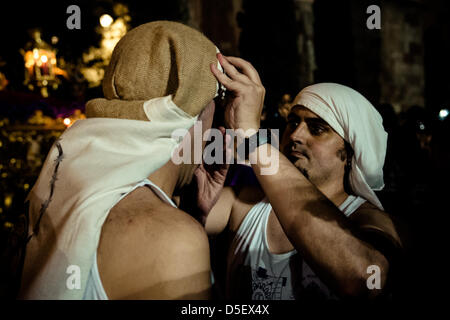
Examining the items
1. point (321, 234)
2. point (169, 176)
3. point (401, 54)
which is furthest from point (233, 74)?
point (401, 54)

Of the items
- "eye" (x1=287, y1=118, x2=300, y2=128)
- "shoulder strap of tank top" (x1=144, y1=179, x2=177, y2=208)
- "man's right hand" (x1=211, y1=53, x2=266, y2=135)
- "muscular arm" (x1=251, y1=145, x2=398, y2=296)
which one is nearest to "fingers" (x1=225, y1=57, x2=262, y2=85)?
"man's right hand" (x1=211, y1=53, x2=266, y2=135)

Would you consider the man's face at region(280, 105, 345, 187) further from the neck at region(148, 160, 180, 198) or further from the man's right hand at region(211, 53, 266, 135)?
the neck at region(148, 160, 180, 198)

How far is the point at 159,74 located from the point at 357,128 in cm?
156

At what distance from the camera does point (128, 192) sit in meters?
1.28

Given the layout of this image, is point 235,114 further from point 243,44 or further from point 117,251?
point 243,44

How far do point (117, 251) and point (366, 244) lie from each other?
1.14 m

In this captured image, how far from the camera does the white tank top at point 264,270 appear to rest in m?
1.88

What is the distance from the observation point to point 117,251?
117 centimetres

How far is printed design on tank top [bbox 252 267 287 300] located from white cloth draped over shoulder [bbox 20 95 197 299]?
107 centimetres

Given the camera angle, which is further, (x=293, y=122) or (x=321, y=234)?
(x=293, y=122)

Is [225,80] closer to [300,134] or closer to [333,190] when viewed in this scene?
[300,134]

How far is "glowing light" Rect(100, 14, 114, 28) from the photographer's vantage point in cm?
634

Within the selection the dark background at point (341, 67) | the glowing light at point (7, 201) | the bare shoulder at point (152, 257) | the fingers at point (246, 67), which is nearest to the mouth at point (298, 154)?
the dark background at point (341, 67)
